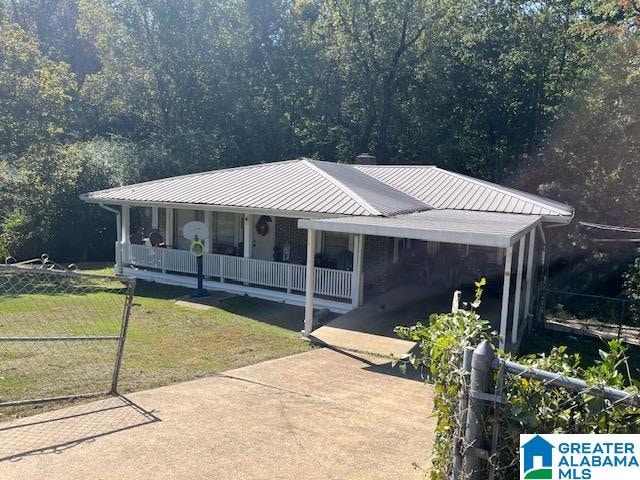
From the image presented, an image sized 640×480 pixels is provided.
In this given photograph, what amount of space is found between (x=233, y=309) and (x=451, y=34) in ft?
76.8

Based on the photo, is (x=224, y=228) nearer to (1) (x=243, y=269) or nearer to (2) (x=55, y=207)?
(1) (x=243, y=269)

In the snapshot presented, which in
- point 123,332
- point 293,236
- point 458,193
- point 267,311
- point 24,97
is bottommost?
point 267,311

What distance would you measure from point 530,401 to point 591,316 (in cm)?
1799

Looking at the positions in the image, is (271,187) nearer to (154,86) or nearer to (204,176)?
(204,176)

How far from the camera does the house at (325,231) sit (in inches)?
507

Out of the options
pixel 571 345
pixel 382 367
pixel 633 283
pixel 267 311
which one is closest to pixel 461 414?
pixel 382 367

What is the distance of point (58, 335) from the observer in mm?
10328

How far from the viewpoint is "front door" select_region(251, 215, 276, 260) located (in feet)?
52.4

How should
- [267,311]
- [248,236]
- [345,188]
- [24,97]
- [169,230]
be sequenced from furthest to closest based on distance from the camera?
1. [24,97]
2. [169,230]
3. [248,236]
4. [345,188]
5. [267,311]

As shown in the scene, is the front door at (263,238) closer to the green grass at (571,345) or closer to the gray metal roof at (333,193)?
the gray metal roof at (333,193)

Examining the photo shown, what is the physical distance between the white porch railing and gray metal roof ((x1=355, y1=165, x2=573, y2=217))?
4576 millimetres

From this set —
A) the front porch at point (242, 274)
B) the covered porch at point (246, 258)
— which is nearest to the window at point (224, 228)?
the covered porch at point (246, 258)

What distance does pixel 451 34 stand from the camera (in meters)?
30.0

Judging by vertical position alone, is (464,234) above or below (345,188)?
below
